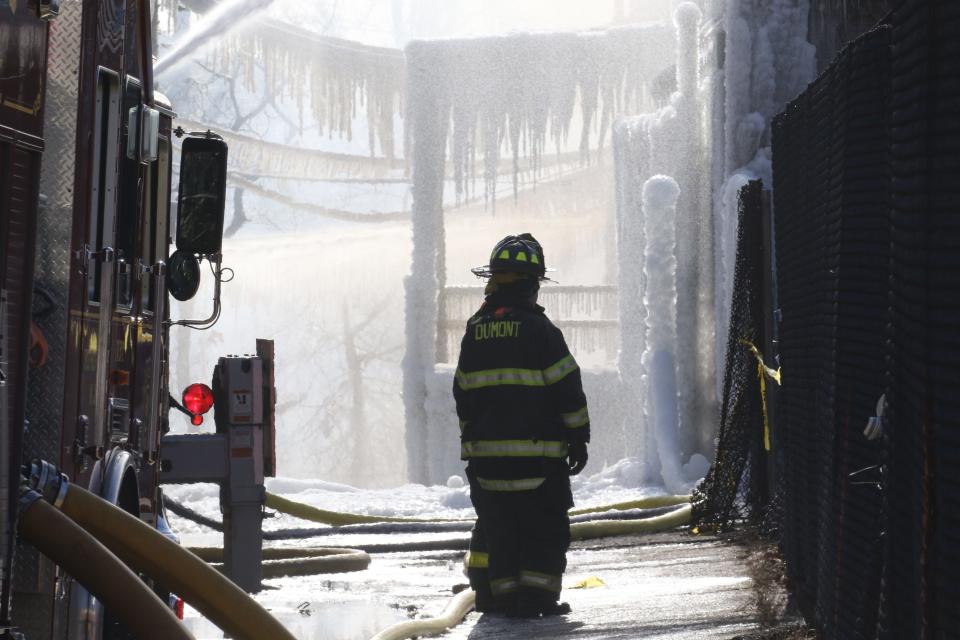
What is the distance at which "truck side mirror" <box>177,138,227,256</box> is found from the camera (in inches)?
232

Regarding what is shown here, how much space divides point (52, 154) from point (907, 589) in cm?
241

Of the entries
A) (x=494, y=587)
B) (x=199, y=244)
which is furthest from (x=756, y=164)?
(x=199, y=244)

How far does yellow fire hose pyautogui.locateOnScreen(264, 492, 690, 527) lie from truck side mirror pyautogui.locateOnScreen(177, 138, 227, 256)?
6746mm

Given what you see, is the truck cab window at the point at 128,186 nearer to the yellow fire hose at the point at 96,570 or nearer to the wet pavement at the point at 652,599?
the yellow fire hose at the point at 96,570

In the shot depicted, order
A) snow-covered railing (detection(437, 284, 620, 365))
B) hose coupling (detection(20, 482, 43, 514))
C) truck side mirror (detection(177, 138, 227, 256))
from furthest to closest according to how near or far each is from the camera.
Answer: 1. snow-covered railing (detection(437, 284, 620, 365))
2. truck side mirror (detection(177, 138, 227, 256))
3. hose coupling (detection(20, 482, 43, 514))

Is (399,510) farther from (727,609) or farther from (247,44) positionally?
(247,44)

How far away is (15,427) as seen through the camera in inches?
126

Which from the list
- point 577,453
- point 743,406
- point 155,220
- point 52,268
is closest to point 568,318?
point 743,406

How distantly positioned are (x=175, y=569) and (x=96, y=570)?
41 cm

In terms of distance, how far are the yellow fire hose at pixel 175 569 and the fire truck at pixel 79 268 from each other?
0.18 m

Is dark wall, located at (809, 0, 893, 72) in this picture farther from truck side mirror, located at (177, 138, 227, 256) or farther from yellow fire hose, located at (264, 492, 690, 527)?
truck side mirror, located at (177, 138, 227, 256)

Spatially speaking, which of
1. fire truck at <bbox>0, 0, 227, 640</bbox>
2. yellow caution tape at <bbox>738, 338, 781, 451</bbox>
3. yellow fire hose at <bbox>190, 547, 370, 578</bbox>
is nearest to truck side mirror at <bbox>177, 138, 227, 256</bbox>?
fire truck at <bbox>0, 0, 227, 640</bbox>

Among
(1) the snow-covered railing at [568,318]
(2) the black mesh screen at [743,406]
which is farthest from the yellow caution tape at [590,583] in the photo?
(1) the snow-covered railing at [568,318]

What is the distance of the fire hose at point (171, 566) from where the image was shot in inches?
149
